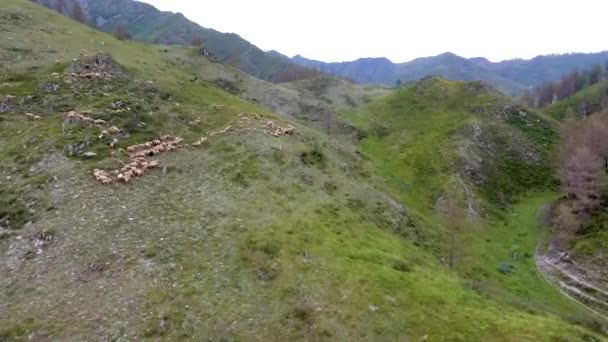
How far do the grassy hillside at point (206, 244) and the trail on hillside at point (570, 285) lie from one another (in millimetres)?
1864

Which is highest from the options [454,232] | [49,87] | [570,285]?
[49,87]

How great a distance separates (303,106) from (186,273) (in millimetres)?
80212

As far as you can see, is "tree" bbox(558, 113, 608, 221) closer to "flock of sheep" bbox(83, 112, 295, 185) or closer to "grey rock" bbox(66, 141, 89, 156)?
"flock of sheep" bbox(83, 112, 295, 185)

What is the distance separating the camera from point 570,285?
151 feet

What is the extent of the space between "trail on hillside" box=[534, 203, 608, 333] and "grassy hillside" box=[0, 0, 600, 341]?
1.86 metres

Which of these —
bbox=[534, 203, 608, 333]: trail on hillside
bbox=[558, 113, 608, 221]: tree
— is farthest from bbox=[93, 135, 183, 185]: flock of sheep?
bbox=[558, 113, 608, 221]: tree

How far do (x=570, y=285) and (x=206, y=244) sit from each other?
124 feet

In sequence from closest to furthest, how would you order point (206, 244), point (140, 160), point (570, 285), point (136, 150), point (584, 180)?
point (206, 244)
point (140, 160)
point (136, 150)
point (570, 285)
point (584, 180)

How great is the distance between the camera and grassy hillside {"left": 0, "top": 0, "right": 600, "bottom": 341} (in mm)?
24719

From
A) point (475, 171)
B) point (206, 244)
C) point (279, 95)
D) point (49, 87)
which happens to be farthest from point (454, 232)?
point (279, 95)

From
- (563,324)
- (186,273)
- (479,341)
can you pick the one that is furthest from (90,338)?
(563,324)

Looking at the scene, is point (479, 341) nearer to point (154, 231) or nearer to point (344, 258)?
point (344, 258)

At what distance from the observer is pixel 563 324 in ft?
89.6

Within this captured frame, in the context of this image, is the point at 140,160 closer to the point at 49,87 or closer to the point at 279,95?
the point at 49,87
